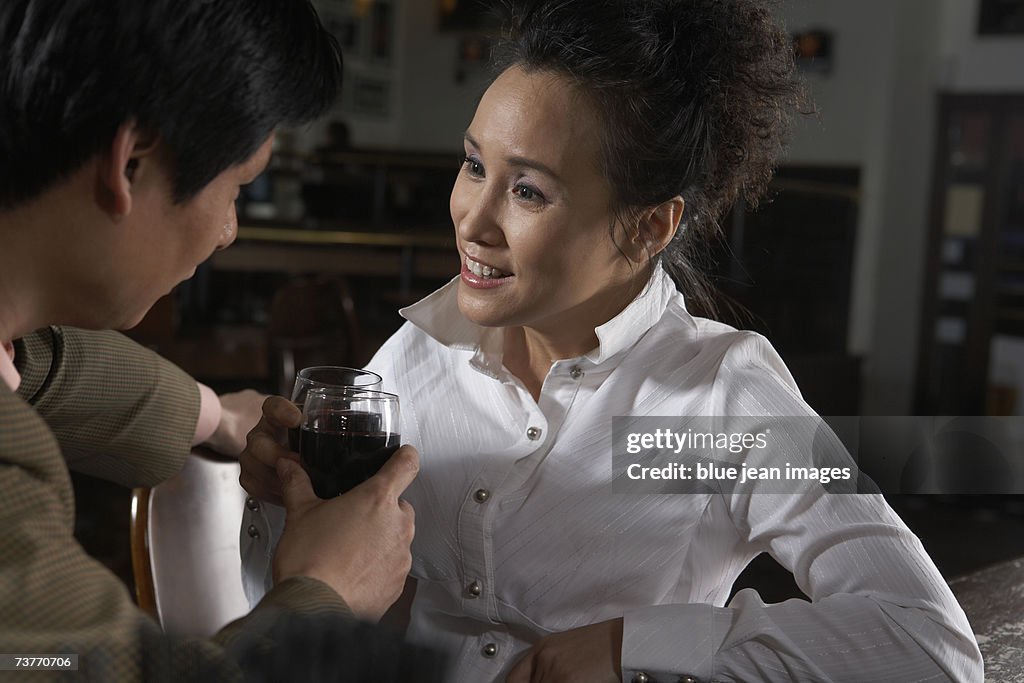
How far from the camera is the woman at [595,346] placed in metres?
1.01

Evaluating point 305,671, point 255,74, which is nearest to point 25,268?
point 255,74

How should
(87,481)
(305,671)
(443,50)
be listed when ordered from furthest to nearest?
(443,50), (87,481), (305,671)

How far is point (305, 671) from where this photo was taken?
701 millimetres

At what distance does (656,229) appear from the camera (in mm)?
1106

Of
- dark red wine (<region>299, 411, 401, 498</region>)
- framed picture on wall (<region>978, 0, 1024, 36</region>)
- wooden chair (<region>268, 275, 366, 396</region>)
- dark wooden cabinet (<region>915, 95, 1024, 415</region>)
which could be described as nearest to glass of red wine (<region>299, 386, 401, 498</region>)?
dark red wine (<region>299, 411, 401, 498</region>)

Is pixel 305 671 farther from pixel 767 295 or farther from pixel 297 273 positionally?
pixel 767 295

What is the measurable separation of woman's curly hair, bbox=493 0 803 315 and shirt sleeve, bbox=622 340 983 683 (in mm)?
335

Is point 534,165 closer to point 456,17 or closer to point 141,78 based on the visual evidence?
point 141,78

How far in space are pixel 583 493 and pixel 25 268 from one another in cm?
54

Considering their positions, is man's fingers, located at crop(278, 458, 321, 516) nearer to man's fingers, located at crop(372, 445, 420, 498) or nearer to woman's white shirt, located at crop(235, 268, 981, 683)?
man's fingers, located at crop(372, 445, 420, 498)

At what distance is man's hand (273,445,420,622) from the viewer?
78 centimetres

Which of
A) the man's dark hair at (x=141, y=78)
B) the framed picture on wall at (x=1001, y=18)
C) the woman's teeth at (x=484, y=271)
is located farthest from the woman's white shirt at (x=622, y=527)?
the framed picture on wall at (x=1001, y=18)

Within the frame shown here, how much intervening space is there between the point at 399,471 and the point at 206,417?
1.66 feet

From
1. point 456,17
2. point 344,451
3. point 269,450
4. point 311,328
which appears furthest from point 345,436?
point 456,17
